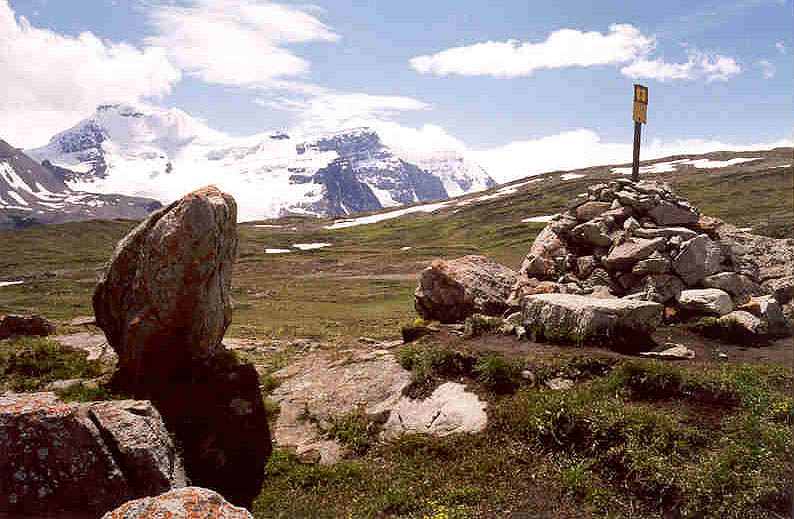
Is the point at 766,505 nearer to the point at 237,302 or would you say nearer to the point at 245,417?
the point at 245,417

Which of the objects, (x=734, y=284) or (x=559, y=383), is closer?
(x=559, y=383)

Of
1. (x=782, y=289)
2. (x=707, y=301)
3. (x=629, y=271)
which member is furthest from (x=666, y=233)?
(x=782, y=289)

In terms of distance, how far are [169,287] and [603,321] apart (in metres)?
14.4

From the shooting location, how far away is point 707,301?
60.1ft

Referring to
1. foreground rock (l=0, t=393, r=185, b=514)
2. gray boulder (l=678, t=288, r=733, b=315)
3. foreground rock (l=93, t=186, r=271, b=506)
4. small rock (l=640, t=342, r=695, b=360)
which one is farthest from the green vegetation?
gray boulder (l=678, t=288, r=733, b=315)

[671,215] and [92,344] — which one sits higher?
[671,215]

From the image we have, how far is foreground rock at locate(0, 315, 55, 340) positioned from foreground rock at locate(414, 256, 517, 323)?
19.5 m

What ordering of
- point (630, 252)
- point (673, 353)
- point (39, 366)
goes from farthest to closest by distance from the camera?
point (630, 252) → point (39, 366) → point (673, 353)

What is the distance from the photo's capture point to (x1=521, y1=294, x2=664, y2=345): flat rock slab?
51.6 ft

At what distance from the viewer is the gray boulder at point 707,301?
714 inches

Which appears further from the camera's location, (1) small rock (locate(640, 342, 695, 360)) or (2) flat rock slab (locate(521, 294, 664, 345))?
(2) flat rock slab (locate(521, 294, 664, 345))

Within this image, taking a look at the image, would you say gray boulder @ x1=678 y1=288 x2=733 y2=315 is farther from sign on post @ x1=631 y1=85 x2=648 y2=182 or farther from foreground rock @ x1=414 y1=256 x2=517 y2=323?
sign on post @ x1=631 y1=85 x2=648 y2=182

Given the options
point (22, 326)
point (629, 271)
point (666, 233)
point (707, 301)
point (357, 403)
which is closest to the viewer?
point (357, 403)

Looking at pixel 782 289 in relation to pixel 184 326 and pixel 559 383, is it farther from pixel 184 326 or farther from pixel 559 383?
pixel 184 326
